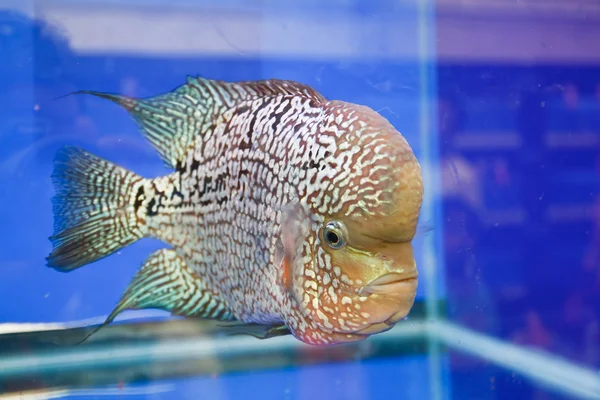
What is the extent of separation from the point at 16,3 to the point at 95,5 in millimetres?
292

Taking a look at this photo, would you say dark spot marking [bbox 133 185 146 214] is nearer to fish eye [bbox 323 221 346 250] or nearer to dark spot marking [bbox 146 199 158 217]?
dark spot marking [bbox 146 199 158 217]

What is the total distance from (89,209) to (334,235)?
0.82 metres

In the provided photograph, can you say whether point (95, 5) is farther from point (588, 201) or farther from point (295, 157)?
point (588, 201)

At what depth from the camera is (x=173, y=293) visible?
1.56 meters

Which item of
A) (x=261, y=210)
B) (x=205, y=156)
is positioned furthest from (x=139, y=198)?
(x=261, y=210)

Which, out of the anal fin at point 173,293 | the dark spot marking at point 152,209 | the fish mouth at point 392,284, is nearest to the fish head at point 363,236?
the fish mouth at point 392,284

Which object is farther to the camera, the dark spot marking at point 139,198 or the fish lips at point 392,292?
the dark spot marking at point 139,198

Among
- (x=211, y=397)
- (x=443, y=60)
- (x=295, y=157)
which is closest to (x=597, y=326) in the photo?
(x=443, y=60)

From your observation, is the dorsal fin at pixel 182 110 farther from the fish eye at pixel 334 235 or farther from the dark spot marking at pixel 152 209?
the fish eye at pixel 334 235

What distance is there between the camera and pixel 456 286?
2527mm

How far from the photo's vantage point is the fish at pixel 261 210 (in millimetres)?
1080

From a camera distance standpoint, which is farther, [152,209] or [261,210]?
[152,209]

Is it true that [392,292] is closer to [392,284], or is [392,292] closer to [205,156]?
[392,284]

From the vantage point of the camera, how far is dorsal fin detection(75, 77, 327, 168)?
5.07 feet
